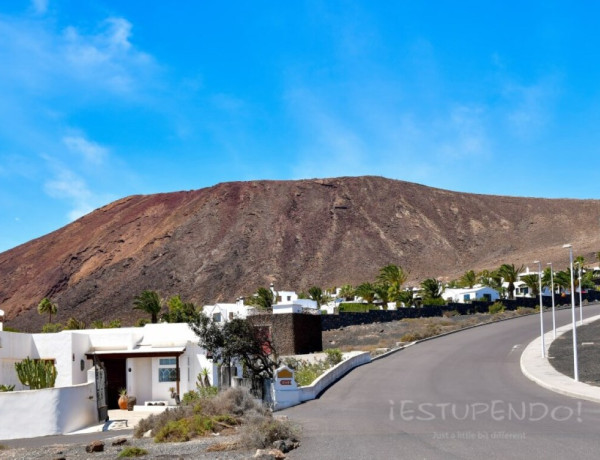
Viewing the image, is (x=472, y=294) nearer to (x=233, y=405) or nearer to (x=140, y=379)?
(x=140, y=379)

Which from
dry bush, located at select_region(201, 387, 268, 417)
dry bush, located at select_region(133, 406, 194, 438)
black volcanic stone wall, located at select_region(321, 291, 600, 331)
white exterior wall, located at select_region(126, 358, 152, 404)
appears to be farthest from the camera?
black volcanic stone wall, located at select_region(321, 291, 600, 331)

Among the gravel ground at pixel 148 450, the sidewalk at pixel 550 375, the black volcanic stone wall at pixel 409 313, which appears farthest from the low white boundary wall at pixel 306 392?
the black volcanic stone wall at pixel 409 313

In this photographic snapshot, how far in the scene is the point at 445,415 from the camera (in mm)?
21203

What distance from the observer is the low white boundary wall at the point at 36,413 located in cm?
2552

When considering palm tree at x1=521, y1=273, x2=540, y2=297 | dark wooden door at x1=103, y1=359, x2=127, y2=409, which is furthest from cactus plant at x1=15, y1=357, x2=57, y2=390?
palm tree at x1=521, y1=273, x2=540, y2=297

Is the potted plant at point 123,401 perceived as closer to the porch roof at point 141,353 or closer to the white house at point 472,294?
the porch roof at point 141,353

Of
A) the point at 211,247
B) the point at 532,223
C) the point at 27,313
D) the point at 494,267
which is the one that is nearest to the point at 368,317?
the point at 494,267

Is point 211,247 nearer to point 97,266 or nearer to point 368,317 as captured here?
point 97,266

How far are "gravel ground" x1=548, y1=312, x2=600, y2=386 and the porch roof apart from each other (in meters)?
18.2

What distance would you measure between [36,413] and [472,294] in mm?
68384

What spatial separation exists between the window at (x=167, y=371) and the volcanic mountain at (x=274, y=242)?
71.9 meters

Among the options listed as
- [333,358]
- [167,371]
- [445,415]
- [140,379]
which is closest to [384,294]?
[333,358]

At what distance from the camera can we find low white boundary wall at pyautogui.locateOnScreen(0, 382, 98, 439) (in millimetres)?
25516

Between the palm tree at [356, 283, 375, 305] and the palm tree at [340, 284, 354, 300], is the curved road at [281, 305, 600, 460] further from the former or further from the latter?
the palm tree at [340, 284, 354, 300]
